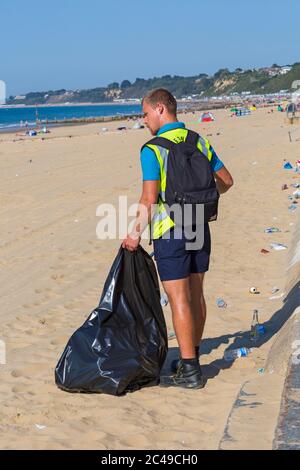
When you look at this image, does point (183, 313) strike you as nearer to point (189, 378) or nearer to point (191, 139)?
point (189, 378)

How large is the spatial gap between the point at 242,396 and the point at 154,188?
1208 millimetres

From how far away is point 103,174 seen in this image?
16.4 metres

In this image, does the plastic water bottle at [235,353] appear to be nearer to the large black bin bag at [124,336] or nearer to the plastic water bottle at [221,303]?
the large black bin bag at [124,336]

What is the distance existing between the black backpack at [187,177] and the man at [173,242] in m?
0.04

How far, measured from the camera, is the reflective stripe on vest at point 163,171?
4246 millimetres

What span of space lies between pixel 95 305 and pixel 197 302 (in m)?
2.08

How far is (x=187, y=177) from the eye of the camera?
4.27 m

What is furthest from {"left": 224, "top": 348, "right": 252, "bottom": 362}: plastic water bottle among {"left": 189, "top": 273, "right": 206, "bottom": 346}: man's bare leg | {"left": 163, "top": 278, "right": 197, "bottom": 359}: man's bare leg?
{"left": 163, "top": 278, "right": 197, "bottom": 359}: man's bare leg

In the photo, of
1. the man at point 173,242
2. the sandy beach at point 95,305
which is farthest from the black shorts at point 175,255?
the sandy beach at point 95,305

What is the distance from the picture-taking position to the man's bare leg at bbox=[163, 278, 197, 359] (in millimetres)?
4430

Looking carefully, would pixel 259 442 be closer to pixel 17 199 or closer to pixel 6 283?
pixel 6 283

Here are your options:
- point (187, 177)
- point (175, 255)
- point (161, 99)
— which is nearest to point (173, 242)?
point (175, 255)

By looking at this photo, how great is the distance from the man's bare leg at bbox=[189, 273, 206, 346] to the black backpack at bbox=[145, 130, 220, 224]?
0.42 meters

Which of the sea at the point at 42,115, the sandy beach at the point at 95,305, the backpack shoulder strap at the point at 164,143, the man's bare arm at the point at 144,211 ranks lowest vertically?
the sea at the point at 42,115
